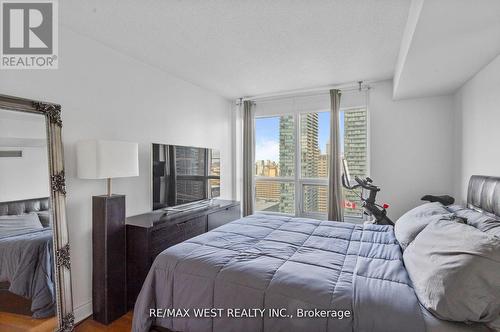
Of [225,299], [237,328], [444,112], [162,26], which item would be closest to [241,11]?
[162,26]

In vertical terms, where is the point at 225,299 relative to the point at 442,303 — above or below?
below

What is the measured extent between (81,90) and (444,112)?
4.26 metres

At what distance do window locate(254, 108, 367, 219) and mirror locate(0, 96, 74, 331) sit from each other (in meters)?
3.14

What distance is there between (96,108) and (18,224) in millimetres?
1168

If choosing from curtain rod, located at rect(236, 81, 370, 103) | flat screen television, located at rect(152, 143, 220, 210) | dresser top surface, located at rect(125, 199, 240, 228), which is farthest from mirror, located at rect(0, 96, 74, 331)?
curtain rod, located at rect(236, 81, 370, 103)

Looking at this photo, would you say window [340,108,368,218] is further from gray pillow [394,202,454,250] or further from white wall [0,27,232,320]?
white wall [0,27,232,320]

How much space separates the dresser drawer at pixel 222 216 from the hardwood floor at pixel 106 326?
1311 mm

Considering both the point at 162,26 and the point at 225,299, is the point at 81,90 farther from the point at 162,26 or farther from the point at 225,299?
the point at 225,299

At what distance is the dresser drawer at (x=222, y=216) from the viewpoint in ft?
10.7

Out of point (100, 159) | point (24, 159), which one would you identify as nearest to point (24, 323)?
point (24, 159)

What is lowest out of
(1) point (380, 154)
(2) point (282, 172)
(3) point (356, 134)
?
(2) point (282, 172)

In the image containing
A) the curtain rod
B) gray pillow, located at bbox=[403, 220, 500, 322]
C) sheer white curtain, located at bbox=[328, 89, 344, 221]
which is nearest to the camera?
gray pillow, located at bbox=[403, 220, 500, 322]

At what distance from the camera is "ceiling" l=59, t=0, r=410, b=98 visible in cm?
192

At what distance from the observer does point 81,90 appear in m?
2.28
